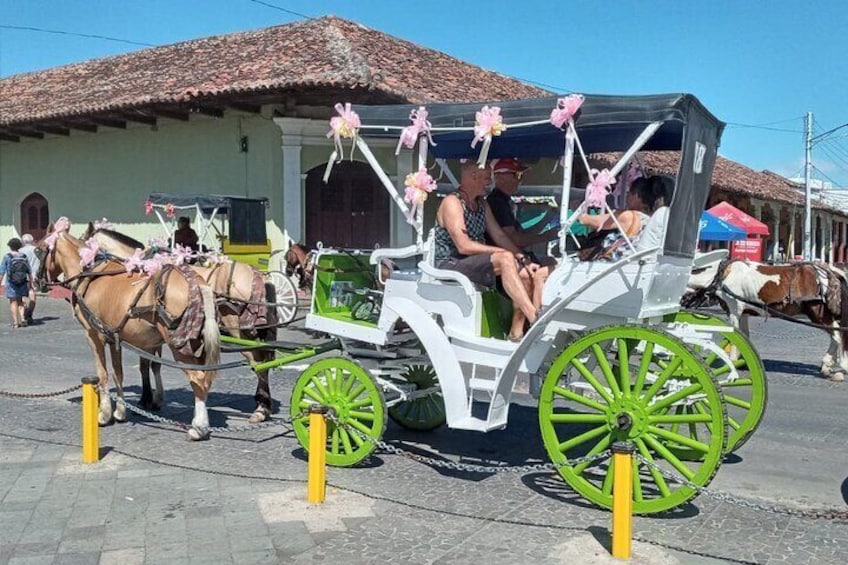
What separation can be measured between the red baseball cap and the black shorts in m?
1.09

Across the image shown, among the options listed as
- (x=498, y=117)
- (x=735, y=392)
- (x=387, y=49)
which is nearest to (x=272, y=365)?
(x=498, y=117)

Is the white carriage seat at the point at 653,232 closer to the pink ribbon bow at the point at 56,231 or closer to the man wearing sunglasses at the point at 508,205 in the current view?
the man wearing sunglasses at the point at 508,205

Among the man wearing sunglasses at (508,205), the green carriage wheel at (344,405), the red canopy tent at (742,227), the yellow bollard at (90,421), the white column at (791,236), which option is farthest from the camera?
the white column at (791,236)

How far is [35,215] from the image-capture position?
72.7 feet

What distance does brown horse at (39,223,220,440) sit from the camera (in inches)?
263

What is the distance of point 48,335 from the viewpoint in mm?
14672

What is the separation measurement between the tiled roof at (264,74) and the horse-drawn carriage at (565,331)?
357 inches

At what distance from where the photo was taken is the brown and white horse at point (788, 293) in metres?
10.3

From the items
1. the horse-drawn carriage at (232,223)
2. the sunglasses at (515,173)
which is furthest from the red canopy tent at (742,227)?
the sunglasses at (515,173)

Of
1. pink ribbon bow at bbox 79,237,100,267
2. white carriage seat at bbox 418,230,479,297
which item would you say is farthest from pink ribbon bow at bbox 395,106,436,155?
pink ribbon bow at bbox 79,237,100,267

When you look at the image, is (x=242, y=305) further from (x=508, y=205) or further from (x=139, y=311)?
(x=508, y=205)

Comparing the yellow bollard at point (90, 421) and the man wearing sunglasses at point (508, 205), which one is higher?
the man wearing sunglasses at point (508, 205)

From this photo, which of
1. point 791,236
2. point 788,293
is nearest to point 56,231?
point 788,293

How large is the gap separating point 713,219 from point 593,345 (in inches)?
607
